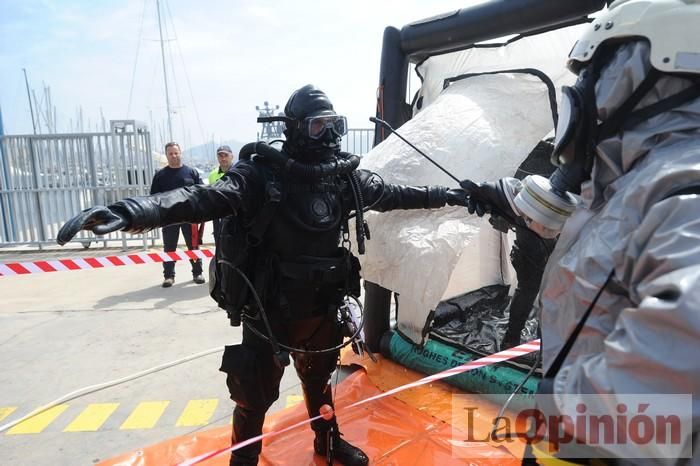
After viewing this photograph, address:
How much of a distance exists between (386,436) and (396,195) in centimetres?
137

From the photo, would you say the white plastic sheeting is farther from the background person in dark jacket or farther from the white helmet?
the background person in dark jacket

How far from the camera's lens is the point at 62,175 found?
7547 millimetres

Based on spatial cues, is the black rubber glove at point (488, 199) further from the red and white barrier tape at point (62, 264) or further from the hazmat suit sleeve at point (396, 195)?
the red and white barrier tape at point (62, 264)

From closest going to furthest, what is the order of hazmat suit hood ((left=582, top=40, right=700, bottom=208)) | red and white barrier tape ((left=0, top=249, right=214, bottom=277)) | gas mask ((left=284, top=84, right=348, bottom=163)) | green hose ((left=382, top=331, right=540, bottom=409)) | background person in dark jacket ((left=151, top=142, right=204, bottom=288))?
hazmat suit hood ((left=582, top=40, right=700, bottom=208)), gas mask ((left=284, top=84, right=348, bottom=163)), green hose ((left=382, top=331, right=540, bottom=409)), red and white barrier tape ((left=0, top=249, right=214, bottom=277)), background person in dark jacket ((left=151, top=142, right=204, bottom=288))

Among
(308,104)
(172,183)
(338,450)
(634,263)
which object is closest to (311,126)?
(308,104)

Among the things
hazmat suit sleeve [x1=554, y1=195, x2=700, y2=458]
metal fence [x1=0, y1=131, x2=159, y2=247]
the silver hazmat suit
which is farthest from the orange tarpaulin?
metal fence [x1=0, y1=131, x2=159, y2=247]

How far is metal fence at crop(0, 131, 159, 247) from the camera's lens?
7.43m

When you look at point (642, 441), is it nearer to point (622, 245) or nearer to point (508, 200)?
point (622, 245)

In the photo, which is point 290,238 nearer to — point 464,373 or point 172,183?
point 464,373

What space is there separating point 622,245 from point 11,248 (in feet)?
31.8

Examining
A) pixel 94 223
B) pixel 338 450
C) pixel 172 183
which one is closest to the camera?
pixel 94 223

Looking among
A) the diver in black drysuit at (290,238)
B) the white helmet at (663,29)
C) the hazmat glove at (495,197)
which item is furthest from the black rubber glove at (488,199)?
the white helmet at (663,29)

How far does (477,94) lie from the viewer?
110 inches

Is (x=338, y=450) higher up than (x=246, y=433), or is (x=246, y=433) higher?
(x=246, y=433)
